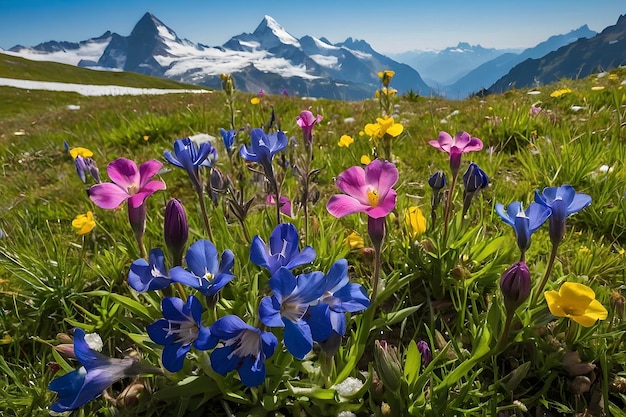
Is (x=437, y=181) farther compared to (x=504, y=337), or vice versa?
(x=437, y=181)

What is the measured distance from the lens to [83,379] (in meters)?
1.50

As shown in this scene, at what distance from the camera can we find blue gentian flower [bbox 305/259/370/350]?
1385mm

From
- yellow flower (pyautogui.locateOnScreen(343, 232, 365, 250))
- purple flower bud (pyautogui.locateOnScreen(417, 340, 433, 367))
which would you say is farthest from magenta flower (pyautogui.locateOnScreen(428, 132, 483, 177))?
purple flower bud (pyautogui.locateOnScreen(417, 340, 433, 367))

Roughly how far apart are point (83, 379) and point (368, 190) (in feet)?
4.39

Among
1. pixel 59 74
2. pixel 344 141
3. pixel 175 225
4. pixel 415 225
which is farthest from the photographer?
pixel 59 74

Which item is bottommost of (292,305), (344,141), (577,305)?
(577,305)

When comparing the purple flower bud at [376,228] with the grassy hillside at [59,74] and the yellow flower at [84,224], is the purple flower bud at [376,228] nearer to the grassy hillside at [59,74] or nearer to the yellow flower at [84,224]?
the yellow flower at [84,224]

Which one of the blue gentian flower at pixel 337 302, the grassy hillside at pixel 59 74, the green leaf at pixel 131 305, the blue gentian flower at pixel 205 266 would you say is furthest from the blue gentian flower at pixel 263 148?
the grassy hillside at pixel 59 74

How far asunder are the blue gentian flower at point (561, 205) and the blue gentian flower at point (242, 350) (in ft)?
4.40

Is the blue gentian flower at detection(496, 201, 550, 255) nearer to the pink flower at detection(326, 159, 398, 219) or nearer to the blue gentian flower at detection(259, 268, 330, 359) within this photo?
the pink flower at detection(326, 159, 398, 219)

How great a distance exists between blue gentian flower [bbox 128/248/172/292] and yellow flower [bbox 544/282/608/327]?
160cm

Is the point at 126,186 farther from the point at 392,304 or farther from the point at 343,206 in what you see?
the point at 392,304

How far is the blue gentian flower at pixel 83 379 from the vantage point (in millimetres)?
1447

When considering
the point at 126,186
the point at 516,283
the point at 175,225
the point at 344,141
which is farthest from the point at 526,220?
the point at 344,141
